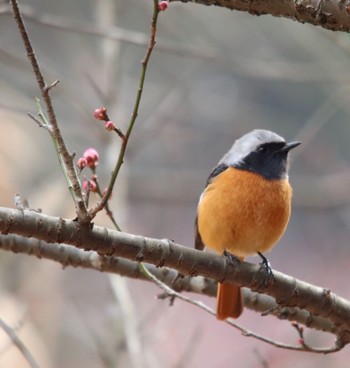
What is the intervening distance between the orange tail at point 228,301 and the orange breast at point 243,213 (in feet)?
0.55


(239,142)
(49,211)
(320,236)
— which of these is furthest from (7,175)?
(320,236)

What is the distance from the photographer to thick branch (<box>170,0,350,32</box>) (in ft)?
6.55

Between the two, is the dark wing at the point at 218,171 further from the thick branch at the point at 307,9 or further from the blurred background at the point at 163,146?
the thick branch at the point at 307,9

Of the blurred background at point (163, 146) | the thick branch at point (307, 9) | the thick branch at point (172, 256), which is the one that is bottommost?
the thick branch at point (172, 256)

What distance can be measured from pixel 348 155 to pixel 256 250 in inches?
A: 191

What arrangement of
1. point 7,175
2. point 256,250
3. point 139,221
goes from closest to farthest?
1. point 256,250
2. point 7,175
3. point 139,221

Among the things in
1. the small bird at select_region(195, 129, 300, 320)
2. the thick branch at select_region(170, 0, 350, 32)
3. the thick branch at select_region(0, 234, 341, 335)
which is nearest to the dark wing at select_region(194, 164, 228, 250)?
the small bird at select_region(195, 129, 300, 320)

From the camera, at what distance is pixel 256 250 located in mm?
3111

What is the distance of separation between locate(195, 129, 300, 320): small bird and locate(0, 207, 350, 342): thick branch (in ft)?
1.61

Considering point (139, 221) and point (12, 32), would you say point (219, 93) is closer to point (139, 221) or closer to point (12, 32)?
point (139, 221)

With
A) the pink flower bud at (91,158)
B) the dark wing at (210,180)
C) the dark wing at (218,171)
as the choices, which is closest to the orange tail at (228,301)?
the dark wing at (210,180)

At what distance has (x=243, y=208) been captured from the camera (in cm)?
301

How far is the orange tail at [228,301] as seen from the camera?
9.94 ft

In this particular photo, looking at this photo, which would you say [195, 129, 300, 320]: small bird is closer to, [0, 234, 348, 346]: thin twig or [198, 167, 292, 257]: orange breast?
[198, 167, 292, 257]: orange breast
